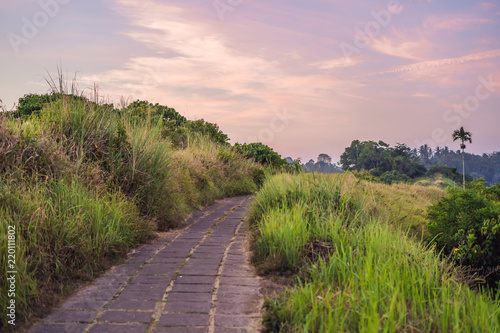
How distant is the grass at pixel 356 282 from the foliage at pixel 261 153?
1174 centimetres

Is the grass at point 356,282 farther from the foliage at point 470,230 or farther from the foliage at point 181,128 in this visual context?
the foliage at point 181,128

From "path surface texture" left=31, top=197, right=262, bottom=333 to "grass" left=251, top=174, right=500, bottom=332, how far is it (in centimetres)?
29

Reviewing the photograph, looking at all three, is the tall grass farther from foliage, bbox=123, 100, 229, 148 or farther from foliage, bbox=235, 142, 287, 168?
foliage, bbox=235, 142, 287, 168

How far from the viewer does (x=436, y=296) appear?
3.27 meters

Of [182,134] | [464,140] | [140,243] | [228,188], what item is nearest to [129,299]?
[140,243]

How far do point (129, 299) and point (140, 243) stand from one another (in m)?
1.99

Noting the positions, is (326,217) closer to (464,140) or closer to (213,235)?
(213,235)

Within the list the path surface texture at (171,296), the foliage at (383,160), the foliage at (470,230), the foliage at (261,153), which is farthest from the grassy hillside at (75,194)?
the foliage at (383,160)

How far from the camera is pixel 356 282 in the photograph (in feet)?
10.7

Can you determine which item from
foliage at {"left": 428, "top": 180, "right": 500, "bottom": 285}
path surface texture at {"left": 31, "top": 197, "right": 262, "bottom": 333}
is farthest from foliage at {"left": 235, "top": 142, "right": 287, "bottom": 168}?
path surface texture at {"left": 31, "top": 197, "right": 262, "bottom": 333}

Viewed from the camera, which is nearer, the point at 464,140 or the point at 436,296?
the point at 436,296

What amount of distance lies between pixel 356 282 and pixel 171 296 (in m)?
1.68

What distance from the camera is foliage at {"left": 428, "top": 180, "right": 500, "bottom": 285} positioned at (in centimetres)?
675

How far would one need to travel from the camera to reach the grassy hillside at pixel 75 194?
3.76 meters
